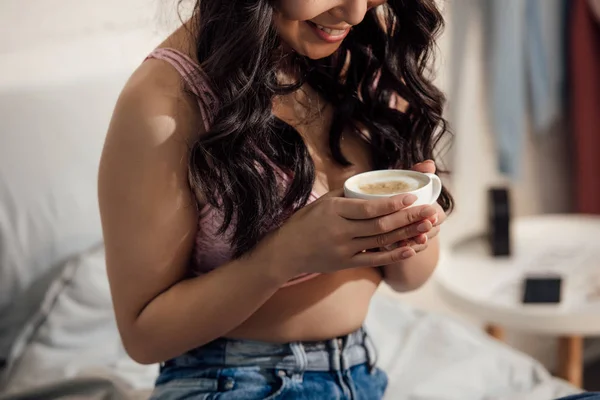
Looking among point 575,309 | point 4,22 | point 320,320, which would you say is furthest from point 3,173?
point 575,309

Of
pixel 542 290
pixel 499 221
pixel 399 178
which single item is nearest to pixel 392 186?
pixel 399 178

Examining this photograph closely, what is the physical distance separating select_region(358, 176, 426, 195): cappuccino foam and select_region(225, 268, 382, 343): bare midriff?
0.20 meters

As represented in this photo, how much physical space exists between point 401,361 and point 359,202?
63 centimetres

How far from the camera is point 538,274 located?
1703 mm

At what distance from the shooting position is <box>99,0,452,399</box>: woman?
2.75ft

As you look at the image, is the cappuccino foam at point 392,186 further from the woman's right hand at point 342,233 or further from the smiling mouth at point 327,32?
the smiling mouth at point 327,32

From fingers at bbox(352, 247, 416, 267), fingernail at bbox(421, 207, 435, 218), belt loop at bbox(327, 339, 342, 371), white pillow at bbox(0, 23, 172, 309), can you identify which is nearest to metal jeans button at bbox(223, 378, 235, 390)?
belt loop at bbox(327, 339, 342, 371)

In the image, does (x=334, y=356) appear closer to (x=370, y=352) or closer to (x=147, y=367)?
(x=370, y=352)

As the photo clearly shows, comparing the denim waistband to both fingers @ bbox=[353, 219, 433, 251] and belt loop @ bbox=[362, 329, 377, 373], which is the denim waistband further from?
fingers @ bbox=[353, 219, 433, 251]

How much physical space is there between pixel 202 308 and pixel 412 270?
302mm

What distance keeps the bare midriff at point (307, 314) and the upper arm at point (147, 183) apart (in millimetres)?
134

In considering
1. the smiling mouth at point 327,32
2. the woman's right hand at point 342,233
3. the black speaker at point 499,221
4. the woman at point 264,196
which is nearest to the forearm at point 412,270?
the woman at point 264,196

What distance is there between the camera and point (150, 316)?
917 mm

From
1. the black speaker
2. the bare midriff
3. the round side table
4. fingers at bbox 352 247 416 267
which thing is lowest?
the round side table
